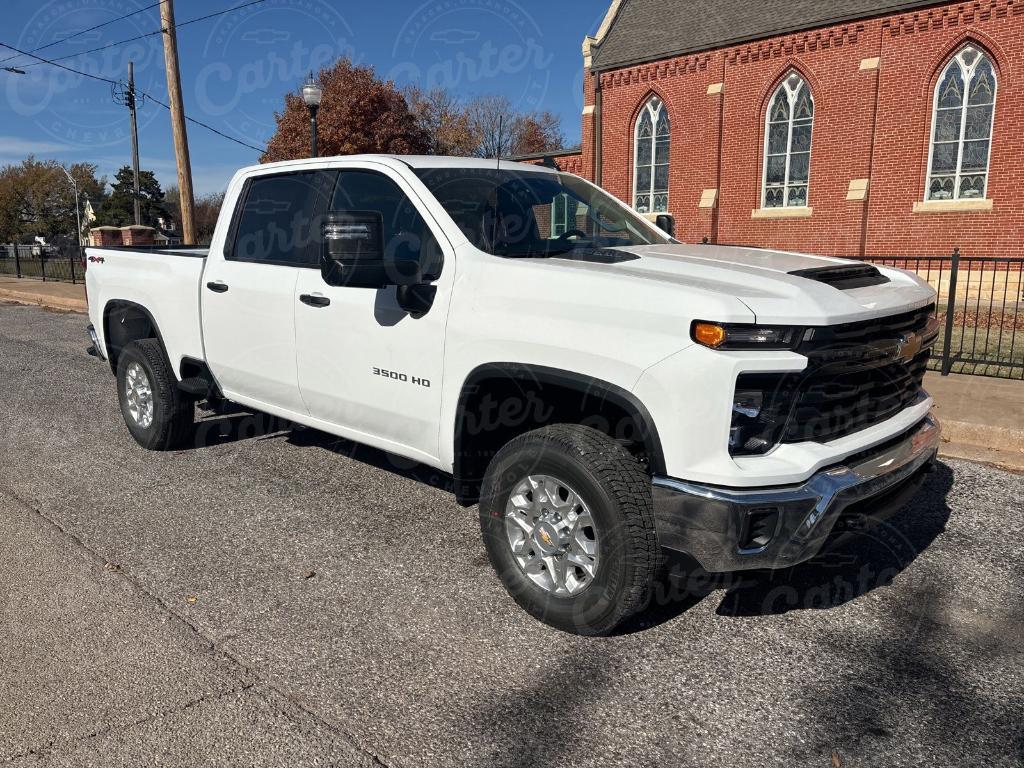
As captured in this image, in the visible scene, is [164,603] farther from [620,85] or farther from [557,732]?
[620,85]

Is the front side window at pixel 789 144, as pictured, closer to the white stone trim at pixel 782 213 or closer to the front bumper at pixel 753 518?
the white stone trim at pixel 782 213

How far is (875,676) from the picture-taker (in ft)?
10.2

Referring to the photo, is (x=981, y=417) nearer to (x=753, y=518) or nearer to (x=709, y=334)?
(x=753, y=518)

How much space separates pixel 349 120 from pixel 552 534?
37025mm

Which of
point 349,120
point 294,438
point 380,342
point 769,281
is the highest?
point 349,120

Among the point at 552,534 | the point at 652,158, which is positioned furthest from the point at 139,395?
the point at 652,158

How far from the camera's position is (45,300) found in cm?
1881

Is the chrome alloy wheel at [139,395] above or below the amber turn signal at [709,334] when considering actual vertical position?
below

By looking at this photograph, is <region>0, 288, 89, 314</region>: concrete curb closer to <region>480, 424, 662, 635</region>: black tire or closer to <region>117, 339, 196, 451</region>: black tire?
<region>117, 339, 196, 451</region>: black tire

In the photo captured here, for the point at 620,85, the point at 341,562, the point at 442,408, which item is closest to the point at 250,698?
the point at 341,562

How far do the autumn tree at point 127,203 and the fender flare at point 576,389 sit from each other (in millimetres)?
66704

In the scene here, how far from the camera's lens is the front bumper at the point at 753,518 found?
2855mm

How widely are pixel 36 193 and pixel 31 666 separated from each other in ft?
269

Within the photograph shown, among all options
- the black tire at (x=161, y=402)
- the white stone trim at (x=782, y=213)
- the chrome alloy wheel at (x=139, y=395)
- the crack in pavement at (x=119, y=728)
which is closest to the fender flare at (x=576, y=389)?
the crack in pavement at (x=119, y=728)
